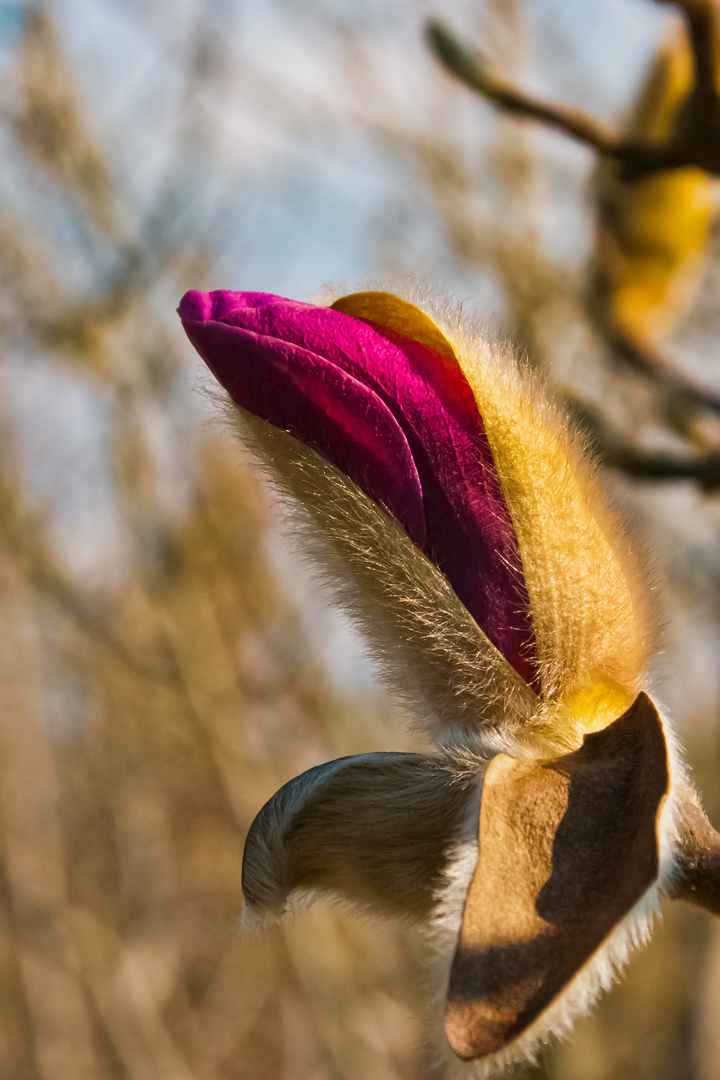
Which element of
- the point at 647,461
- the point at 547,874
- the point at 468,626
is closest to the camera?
the point at 547,874

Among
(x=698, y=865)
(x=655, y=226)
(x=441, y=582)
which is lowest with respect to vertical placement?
(x=698, y=865)

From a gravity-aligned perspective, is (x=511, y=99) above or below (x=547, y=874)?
above

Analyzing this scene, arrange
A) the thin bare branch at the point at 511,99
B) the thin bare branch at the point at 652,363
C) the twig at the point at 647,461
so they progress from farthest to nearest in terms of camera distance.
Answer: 1. the thin bare branch at the point at 652,363
2. the twig at the point at 647,461
3. the thin bare branch at the point at 511,99

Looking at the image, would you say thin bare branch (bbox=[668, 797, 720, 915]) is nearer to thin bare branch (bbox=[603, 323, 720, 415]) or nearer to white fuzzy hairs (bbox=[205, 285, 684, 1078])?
white fuzzy hairs (bbox=[205, 285, 684, 1078])

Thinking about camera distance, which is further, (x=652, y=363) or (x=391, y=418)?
(x=652, y=363)

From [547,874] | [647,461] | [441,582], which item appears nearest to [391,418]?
[441,582]

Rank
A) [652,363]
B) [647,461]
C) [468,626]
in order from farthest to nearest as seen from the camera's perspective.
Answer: [652,363], [647,461], [468,626]

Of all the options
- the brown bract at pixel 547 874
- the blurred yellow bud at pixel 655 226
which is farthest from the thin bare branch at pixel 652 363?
the brown bract at pixel 547 874

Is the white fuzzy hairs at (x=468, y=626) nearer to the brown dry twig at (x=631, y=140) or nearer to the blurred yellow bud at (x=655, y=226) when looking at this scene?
the brown dry twig at (x=631, y=140)

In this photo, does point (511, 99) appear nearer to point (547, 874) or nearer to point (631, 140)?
point (631, 140)
